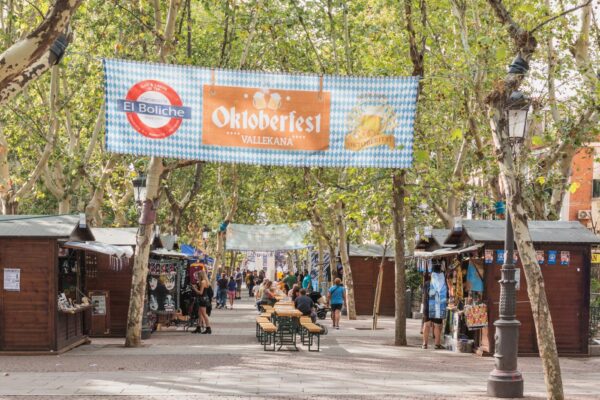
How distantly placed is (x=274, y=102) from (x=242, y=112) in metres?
0.53

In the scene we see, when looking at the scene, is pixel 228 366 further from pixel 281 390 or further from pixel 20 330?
pixel 20 330

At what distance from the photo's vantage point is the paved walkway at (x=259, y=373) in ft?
44.7

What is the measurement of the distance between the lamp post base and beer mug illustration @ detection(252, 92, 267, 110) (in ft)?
17.6

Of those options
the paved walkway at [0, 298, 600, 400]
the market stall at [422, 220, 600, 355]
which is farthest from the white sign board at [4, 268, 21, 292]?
the market stall at [422, 220, 600, 355]

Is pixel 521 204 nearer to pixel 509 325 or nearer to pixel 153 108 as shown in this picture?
pixel 509 325

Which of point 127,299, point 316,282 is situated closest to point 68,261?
point 127,299

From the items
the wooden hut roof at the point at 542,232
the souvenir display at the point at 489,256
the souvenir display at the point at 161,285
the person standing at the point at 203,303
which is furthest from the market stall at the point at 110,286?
the souvenir display at the point at 489,256

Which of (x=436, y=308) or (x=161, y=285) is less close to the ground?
(x=436, y=308)

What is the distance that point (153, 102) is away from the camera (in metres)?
14.3

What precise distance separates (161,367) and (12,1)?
40.6 ft

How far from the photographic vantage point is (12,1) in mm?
24469

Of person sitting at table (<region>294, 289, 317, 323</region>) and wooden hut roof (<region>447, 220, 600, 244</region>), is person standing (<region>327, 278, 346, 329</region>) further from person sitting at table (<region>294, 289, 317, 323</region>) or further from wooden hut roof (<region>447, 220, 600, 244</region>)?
wooden hut roof (<region>447, 220, 600, 244</region>)

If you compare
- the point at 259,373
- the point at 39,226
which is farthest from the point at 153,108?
the point at 39,226

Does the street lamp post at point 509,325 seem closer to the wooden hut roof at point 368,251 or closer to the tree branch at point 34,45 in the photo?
the tree branch at point 34,45
